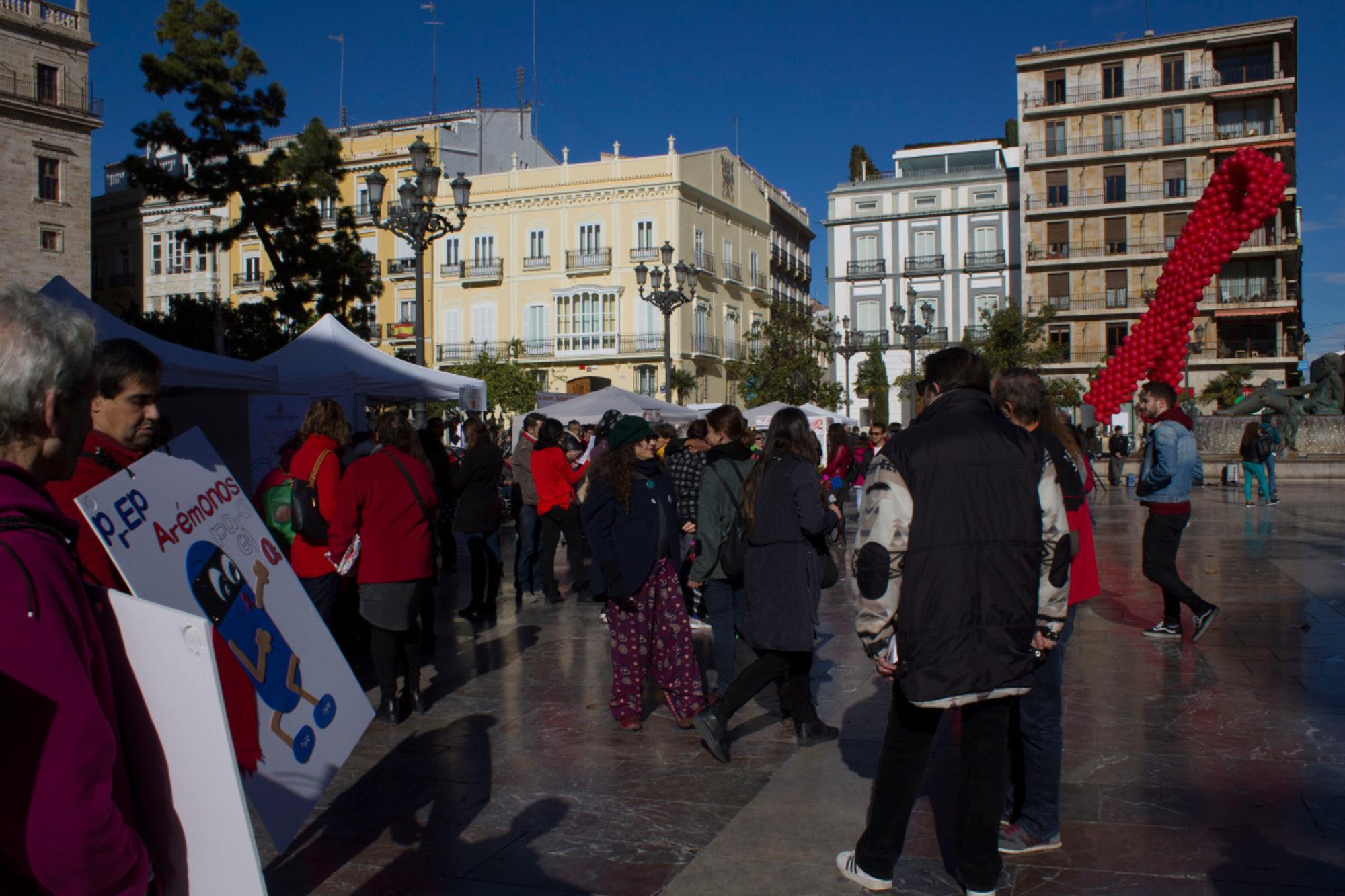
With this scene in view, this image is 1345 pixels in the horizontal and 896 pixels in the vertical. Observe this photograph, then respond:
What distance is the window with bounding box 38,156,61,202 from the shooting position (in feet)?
119

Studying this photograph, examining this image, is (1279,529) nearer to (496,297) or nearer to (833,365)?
(496,297)

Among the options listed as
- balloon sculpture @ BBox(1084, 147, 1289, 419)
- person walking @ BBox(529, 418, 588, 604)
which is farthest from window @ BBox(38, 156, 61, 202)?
balloon sculpture @ BBox(1084, 147, 1289, 419)

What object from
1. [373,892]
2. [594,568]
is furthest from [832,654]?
[373,892]

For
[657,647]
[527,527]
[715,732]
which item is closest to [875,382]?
[527,527]

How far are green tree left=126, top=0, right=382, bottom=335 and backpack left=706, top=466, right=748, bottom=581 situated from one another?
19.1 m

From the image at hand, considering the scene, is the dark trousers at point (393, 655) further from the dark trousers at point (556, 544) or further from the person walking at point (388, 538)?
the dark trousers at point (556, 544)

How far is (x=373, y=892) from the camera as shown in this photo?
3680 millimetres

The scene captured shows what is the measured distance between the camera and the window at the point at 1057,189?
185 ft

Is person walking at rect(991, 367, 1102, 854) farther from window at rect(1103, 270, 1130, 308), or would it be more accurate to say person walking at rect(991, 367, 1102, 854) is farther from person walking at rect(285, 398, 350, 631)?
window at rect(1103, 270, 1130, 308)

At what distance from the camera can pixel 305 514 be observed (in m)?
5.72

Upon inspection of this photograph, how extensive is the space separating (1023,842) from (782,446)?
2.11 metres

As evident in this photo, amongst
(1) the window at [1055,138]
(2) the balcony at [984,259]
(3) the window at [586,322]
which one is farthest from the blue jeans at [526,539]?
(1) the window at [1055,138]

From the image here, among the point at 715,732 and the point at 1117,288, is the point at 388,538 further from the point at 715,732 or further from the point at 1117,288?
the point at 1117,288

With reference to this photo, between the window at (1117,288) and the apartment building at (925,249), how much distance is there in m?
4.59
